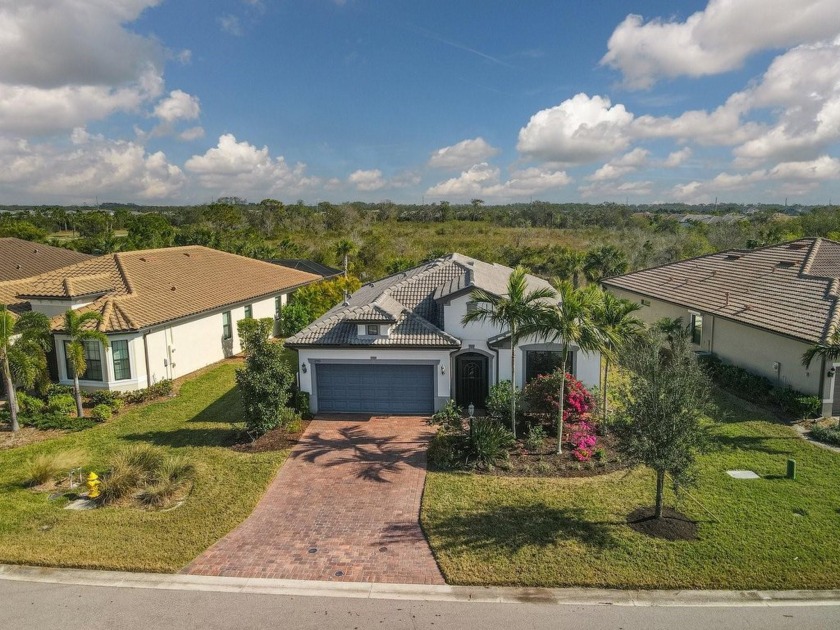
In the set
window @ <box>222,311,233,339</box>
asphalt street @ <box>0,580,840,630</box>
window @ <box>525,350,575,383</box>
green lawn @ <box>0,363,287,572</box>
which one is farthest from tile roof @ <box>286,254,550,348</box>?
asphalt street @ <box>0,580,840,630</box>

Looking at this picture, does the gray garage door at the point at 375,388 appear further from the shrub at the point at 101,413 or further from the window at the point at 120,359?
the window at the point at 120,359

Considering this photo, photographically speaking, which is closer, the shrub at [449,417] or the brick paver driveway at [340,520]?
Answer: the brick paver driveway at [340,520]

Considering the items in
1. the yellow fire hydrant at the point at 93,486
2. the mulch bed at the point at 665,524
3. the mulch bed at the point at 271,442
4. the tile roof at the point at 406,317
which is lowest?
the mulch bed at the point at 271,442

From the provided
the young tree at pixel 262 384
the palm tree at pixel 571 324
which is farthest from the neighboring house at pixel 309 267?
the palm tree at pixel 571 324

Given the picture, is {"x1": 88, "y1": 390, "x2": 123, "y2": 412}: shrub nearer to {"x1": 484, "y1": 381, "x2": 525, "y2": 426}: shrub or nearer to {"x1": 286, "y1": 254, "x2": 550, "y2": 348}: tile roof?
{"x1": 286, "y1": 254, "x2": 550, "y2": 348}: tile roof

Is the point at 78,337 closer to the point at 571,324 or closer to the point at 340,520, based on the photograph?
the point at 340,520

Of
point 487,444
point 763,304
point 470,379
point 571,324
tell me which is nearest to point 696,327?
point 763,304
